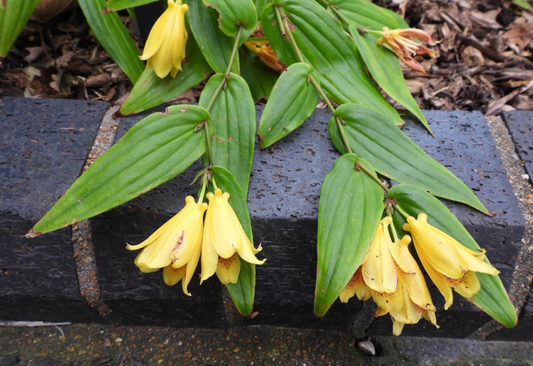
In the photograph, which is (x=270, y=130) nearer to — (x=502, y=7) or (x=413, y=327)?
(x=413, y=327)

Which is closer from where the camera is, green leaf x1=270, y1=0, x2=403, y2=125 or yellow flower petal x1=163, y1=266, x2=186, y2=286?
yellow flower petal x1=163, y1=266, x2=186, y2=286

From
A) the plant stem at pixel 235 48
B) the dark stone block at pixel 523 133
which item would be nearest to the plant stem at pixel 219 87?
the plant stem at pixel 235 48

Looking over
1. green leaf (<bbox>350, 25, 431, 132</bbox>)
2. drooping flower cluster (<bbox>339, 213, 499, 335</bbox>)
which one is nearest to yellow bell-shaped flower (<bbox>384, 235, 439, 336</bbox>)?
drooping flower cluster (<bbox>339, 213, 499, 335</bbox>)

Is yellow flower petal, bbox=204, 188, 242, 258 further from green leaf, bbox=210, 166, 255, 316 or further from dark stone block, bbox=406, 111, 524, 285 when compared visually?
dark stone block, bbox=406, 111, 524, 285

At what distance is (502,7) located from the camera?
4.60ft

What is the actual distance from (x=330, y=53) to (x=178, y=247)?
1.65 ft

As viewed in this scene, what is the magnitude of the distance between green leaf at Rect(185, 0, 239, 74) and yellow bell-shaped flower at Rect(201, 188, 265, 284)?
28 centimetres

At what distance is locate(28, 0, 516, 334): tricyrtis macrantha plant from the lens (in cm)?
62

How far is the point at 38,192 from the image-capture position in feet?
2.36

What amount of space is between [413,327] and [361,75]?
520 mm

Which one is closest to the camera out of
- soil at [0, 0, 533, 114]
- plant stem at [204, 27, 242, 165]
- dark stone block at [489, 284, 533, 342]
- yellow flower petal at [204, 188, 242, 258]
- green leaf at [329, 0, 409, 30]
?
yellow flower petal at [204, 188, 242, 258]

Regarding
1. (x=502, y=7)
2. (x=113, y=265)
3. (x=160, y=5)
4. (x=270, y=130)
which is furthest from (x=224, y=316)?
(x=502, y=7)

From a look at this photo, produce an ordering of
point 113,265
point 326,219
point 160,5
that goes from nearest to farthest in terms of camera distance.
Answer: point 326,219
point 113,265
point 160,5

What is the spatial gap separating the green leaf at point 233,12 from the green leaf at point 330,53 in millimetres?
94
